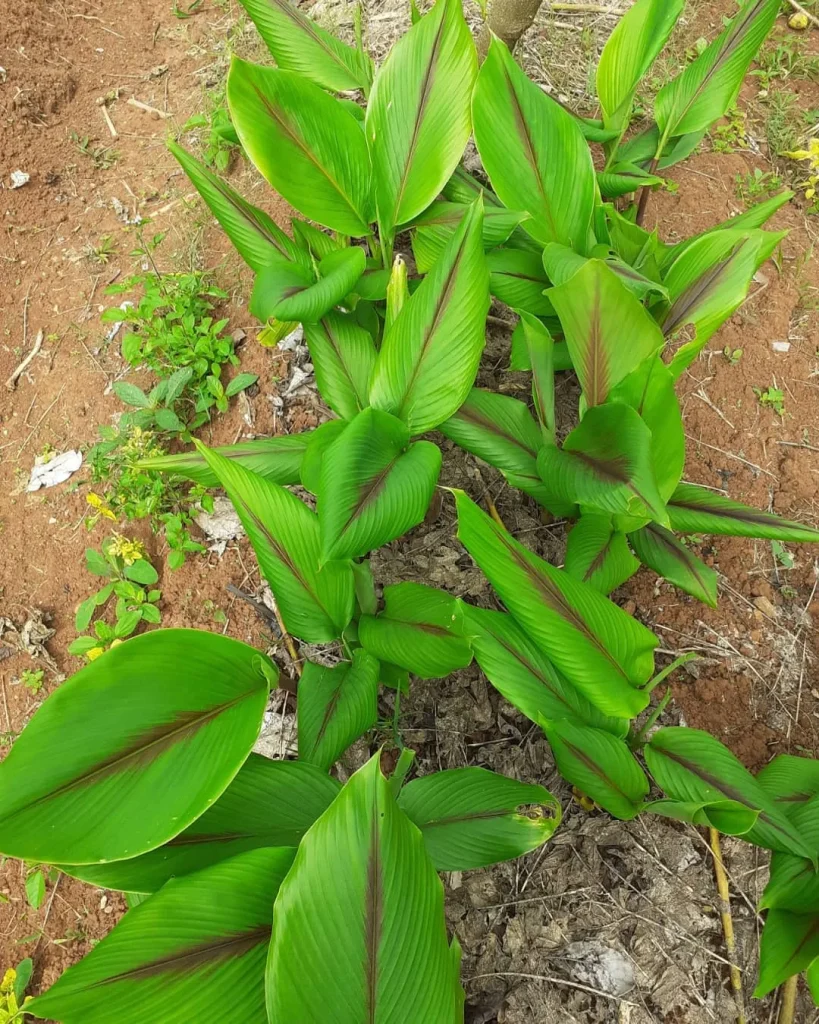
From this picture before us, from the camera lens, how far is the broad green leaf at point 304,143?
1505 millimetres

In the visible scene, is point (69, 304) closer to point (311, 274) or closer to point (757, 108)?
point (311, 274)

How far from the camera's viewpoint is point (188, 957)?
0.92m

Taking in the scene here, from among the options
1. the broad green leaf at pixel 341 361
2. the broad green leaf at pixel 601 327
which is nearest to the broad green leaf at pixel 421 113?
the broad green leaf at pixel 341 361

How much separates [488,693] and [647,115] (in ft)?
6.88

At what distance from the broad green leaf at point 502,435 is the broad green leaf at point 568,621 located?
1.11 ft

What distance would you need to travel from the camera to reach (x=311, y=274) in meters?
1.61

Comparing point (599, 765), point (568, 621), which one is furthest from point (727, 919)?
point (568, 621)

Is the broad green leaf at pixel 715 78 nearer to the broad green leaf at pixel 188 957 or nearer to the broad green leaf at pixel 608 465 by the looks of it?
the broad green leaf at pixel 608 465

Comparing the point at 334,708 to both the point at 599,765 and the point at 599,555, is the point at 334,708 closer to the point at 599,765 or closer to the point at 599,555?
the point at 599,765

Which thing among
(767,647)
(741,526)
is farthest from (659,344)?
(767,647)

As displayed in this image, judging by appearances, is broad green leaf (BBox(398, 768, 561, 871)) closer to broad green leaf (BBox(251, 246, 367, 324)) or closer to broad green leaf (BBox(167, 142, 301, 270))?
broad green leaf (BBox(251, 246, 367, 324))

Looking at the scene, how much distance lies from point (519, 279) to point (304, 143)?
24.1 inches

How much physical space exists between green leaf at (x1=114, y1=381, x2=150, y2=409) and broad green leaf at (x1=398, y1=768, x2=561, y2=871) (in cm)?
130

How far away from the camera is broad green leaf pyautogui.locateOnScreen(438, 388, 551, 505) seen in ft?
4.86
